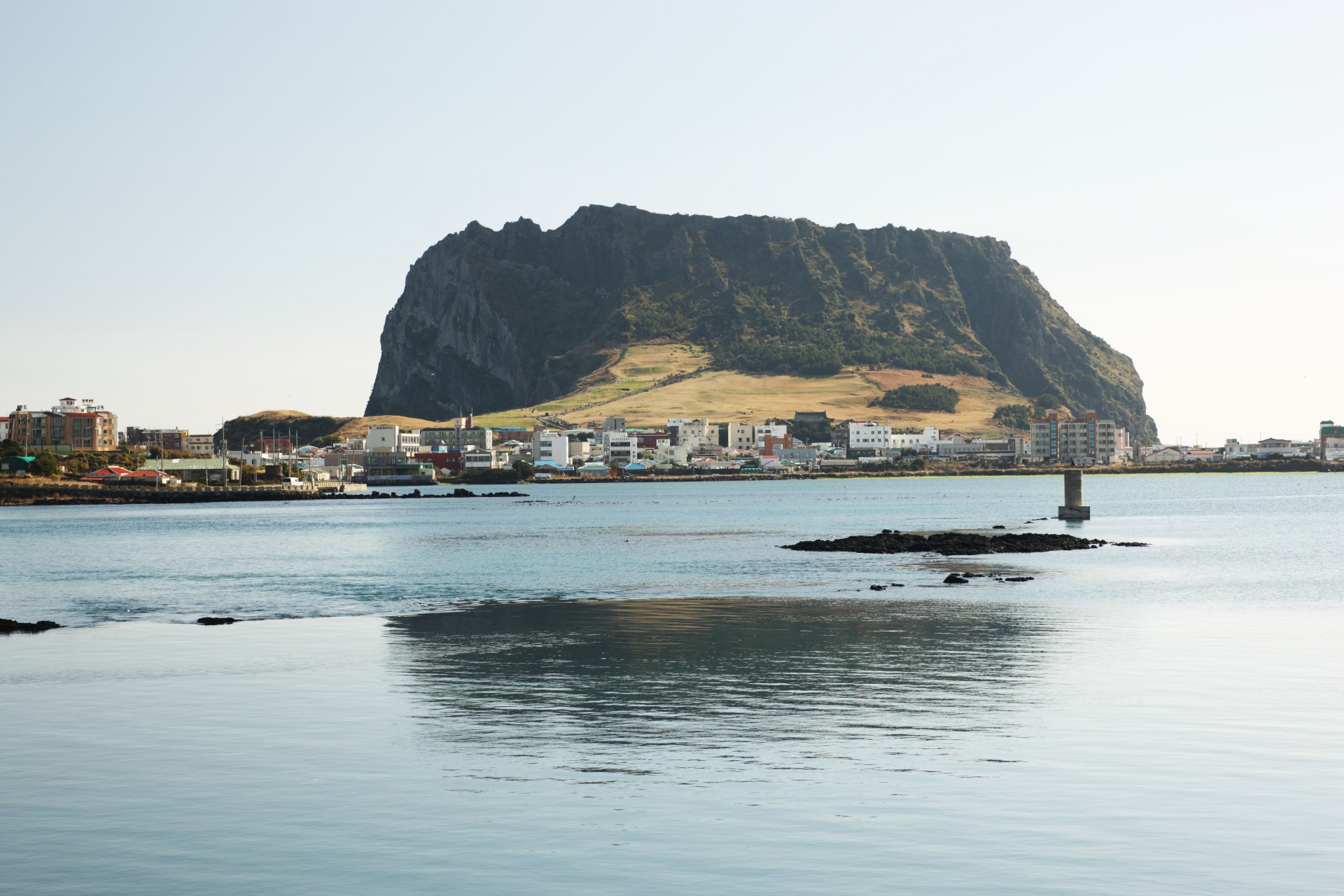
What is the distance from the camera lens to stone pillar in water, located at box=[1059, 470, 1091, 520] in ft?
349

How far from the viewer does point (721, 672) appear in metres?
29.9

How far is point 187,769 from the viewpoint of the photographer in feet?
65.1

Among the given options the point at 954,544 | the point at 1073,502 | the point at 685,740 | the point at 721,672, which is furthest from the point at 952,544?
the point at 685,740

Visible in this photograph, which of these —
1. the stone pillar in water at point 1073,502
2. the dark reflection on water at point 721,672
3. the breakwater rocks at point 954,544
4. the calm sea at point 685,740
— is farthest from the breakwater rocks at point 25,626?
the stone pillar in water at point 1073,502

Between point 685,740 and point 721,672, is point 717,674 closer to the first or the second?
point 721,672

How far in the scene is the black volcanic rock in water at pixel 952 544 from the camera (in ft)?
243

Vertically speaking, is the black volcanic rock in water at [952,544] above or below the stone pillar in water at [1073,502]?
below

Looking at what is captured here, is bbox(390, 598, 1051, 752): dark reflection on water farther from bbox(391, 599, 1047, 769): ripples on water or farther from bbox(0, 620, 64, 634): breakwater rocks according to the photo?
bbox(0, 620, 64, 634): breakwater rocks

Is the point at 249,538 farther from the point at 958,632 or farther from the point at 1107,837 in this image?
the point at 1107,837

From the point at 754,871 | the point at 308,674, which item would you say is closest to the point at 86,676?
the point at 308,674

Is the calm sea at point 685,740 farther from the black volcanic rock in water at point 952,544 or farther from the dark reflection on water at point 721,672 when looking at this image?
the black volcanic rock in water at point 952,544

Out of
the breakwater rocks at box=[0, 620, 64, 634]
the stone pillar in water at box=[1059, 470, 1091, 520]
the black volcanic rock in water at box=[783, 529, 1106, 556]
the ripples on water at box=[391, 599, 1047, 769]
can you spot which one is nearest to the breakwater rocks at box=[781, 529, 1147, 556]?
the black volcanic rock in water at box=[783, 529, 1106, 556]

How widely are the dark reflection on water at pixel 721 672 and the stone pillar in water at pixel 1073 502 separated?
6448 cm

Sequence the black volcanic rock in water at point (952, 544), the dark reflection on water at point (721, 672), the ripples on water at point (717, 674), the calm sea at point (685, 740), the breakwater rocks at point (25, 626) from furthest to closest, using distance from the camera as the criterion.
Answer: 1. the black volcanic rock in water at point (952, 544)
2. the breakwater rocks at point (25, 626)
3. the dark reflection on water at point (721, 672)
4. the ripples on water at point (717, 674)
5. the calm sea at point (685, 740)
